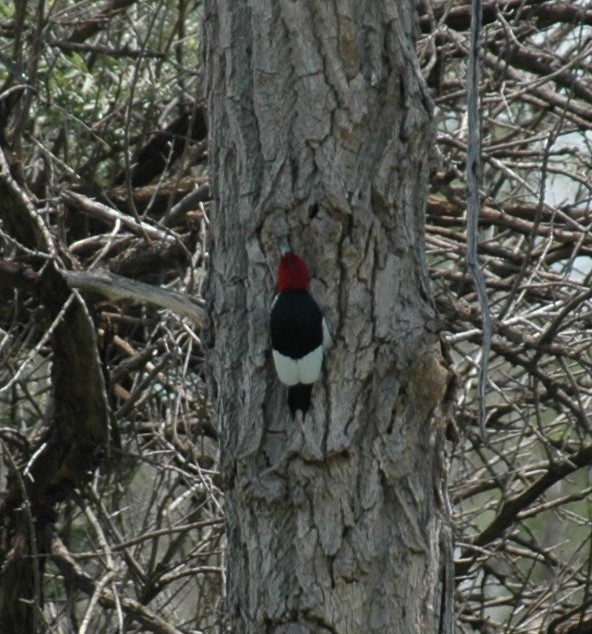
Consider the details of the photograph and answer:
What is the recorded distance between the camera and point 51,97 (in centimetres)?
458

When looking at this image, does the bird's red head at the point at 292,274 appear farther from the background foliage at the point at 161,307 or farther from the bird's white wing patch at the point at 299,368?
the background foliage at the point at 161,307

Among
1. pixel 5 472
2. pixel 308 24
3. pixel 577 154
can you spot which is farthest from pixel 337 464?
pixel 577 154

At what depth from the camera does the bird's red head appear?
2.65 meters

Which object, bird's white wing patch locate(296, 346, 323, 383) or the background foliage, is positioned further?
the background foliage

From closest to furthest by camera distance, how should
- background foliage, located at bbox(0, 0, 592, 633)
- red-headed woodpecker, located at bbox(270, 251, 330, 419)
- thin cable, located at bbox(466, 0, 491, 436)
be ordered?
1. thin cable, located at bbox(466, 0, 491, 436)
2. red-headed woodpecker, located at bbox(270, 251, 330, 419)
3. background foliage, located at bbox(0, 0, 592, 633)

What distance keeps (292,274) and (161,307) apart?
176cm

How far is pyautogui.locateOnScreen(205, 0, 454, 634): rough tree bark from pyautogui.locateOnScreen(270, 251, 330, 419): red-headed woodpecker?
5 cm

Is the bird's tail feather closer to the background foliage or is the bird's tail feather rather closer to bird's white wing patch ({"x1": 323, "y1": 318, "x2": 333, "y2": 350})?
bird's white wing patch ({"x1": 323, "y1": 318, "x2": 333, "y2": 350})

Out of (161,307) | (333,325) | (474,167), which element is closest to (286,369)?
(333,325)

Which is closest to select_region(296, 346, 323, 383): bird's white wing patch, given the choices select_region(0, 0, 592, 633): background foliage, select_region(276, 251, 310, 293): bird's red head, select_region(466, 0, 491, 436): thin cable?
select_region(276, 251, 310, 293): bird's red head

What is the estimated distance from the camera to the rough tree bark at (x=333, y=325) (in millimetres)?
2660

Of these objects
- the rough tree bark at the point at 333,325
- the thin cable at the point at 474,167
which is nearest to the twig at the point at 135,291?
the rough tree bark at the point at 333,325

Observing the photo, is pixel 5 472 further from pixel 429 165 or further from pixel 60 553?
pixel 429 165

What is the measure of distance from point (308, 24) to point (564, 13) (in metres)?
2.30
